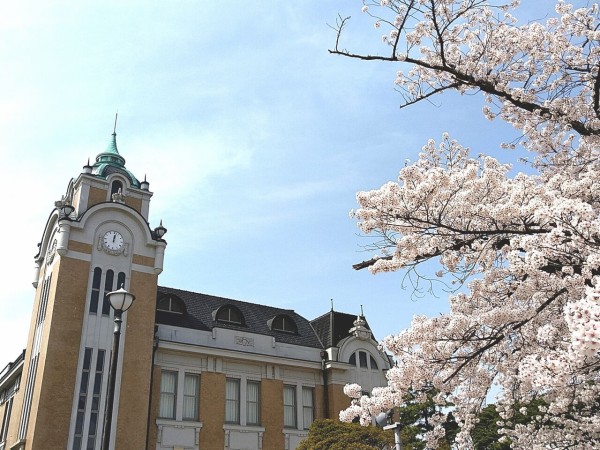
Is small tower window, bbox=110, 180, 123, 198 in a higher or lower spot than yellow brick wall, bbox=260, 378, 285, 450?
higher

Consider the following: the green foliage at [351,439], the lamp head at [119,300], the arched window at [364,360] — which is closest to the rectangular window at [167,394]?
the green foliage at [351,439]

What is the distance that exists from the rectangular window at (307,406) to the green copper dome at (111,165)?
12568 mm

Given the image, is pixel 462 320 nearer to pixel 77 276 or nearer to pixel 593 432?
pixel 593 432

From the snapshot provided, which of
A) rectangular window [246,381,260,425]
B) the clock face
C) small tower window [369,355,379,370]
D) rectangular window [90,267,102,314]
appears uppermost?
the clock face

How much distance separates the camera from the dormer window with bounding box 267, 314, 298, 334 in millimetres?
28312

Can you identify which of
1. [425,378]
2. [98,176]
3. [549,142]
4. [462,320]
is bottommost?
[425,378]

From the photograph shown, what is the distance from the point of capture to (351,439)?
19.5 metres

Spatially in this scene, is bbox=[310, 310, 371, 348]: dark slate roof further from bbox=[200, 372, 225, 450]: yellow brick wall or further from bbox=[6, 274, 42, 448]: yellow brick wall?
bbox=[6, 274, 42, 448]: yellow brick wall

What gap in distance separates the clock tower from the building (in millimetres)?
44

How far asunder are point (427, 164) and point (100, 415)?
16741mm

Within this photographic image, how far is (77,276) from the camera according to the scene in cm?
2297

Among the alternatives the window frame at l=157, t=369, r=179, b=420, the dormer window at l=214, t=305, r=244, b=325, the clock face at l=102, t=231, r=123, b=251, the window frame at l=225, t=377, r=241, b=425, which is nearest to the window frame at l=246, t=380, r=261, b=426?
the window frame at l=225, t=377, r=241, b=425

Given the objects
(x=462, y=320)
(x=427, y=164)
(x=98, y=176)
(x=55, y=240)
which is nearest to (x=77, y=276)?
(x=55, y=240)

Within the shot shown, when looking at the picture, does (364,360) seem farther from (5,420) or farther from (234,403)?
(5,420)
